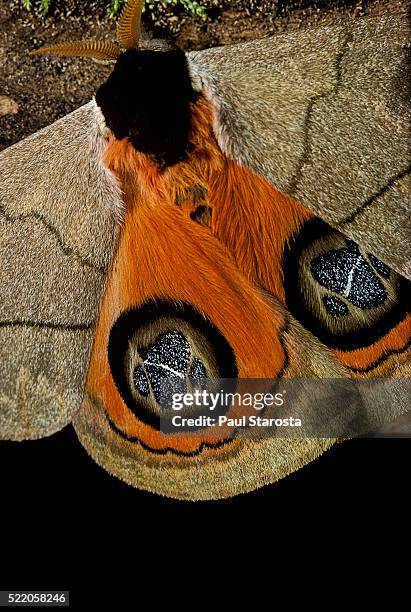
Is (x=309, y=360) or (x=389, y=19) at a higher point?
(x=389, y=19)

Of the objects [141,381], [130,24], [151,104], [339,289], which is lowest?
[141,381]

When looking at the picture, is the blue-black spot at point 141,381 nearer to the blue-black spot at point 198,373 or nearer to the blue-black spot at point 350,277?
the blue-black spot at point 198,373

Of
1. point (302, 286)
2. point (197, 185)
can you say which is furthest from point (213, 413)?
point (197, 185)

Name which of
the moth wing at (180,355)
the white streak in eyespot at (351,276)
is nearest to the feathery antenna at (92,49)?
the moth wing at (180,355)

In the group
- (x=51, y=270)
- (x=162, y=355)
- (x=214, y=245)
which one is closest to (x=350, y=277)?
(x=214, y=245)

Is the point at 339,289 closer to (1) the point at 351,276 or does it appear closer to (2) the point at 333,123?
(1) the point at 351,276

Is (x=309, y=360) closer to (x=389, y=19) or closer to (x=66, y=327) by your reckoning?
(x=66, y=327)
